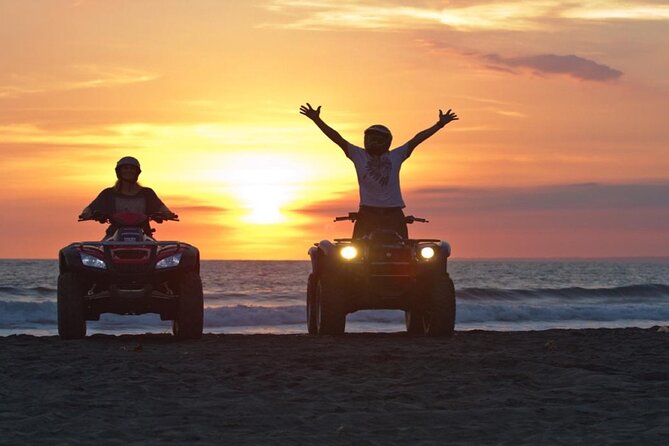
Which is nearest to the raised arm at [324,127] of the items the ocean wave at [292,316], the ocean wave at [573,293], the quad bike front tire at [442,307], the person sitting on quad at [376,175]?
the person sitting on quad at [376,175]

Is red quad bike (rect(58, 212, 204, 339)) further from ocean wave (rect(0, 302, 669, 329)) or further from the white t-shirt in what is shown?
ocean wave (rect(0, 302, 669, 329))

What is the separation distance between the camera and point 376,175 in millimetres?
14031

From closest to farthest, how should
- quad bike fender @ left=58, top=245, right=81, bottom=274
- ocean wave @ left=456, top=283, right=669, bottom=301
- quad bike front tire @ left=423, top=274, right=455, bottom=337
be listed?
quad bike fender @ left=58, top=245, right=81, bottom=274 < quad bike front tire @ left=423, top=274, right=455, bottom=337 < ocean wave @ left=456, top=283, right=669, bottom=301

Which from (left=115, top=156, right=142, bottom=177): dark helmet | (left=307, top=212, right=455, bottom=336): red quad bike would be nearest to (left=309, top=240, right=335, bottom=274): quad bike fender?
(left=307, top=212, right=455, bottom=336): red quad bike

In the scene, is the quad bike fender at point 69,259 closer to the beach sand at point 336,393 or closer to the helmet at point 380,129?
the beach sand at point 336,393

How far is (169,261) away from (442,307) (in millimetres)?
3643

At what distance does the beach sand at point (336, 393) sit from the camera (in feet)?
22.2

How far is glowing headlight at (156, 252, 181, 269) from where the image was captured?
13.5 metres

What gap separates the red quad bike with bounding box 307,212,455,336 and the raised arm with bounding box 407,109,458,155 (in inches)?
39.9

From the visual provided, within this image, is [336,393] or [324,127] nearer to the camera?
[336,393]

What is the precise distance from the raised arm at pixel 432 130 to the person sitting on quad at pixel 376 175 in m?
0.21

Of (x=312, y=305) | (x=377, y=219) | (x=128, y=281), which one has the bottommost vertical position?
(x=312, y=305)

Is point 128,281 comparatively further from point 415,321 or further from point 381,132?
point 415,321

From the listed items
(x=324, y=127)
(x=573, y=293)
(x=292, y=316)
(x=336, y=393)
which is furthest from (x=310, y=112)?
(x=573, y=293)
